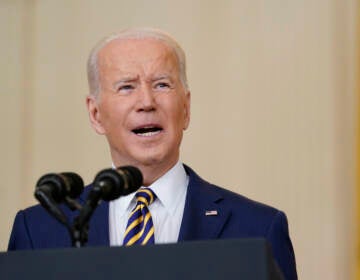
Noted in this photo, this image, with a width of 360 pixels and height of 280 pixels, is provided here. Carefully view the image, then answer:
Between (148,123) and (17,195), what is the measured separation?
224cm

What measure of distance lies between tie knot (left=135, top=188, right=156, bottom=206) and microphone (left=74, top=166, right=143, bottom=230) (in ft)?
2.22

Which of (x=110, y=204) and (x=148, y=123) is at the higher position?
(x=148, y=123)

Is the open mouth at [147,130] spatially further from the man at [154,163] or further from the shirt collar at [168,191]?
the shirt collar at [168,191]

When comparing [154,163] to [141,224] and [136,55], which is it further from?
[136,55]

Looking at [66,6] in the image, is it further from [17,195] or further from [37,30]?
[17,195]

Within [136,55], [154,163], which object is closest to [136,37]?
[136,55]

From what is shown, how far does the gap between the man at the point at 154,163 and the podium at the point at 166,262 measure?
84cm

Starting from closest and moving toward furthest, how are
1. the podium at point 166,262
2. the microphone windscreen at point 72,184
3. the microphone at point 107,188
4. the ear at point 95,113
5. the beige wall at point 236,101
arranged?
the podium at point 166,262 → the microphone at point 107,188 → the microphone windscreen at point 72,184 → the ear at point 95,113 → the beige wall at point 236,101

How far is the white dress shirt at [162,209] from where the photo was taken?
108 inches

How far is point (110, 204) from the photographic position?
285 cm

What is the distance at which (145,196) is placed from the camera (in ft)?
9.11

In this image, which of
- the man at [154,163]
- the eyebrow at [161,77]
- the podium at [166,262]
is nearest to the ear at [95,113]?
the man at [154,163]

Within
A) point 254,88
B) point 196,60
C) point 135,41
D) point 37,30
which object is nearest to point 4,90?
point 37,30

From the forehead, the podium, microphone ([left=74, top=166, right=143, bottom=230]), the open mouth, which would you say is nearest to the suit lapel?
the open mouth
